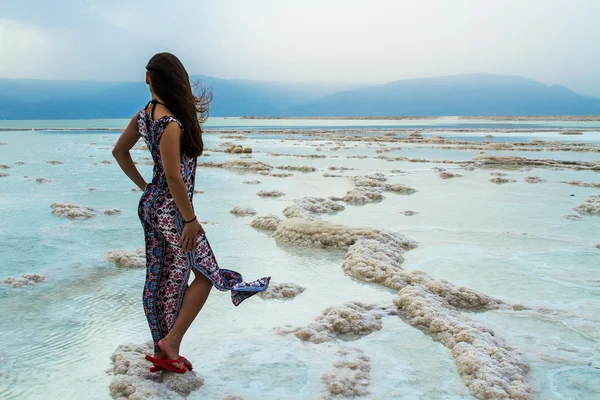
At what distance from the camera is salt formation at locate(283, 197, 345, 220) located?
7840mm

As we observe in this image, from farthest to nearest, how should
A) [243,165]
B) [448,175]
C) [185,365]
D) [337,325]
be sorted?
[243,165] < [448,175] < [337,325] < [185,365]

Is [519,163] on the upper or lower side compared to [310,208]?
lower

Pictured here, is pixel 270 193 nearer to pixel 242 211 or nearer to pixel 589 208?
pixel 242 211

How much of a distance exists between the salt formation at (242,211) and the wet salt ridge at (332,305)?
3 centimetres

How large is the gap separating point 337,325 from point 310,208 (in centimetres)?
495

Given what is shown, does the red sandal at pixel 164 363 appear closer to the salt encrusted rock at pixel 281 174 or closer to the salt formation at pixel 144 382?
the salt formation at pixel 144 382

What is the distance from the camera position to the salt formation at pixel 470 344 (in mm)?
2738

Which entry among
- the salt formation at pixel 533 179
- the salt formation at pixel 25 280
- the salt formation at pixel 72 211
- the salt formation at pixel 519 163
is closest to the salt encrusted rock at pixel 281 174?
the salt formation at pixel 533 179

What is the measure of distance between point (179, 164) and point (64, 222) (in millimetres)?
5696

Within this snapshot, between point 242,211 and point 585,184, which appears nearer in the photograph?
point 242,211

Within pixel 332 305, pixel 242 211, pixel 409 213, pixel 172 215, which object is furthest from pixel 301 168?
pixel 172 215

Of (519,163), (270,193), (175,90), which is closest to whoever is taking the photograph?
(175,90)

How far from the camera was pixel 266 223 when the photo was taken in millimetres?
7117

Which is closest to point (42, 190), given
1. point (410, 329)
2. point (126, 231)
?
point (126, 231)
